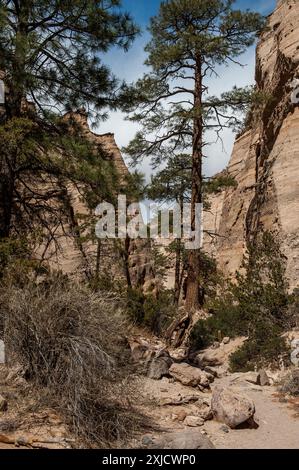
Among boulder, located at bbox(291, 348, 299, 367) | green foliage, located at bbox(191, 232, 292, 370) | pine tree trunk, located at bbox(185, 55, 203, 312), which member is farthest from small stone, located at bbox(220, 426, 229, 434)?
pine tree trunk, located at bbox(185, 55, 203, 312)

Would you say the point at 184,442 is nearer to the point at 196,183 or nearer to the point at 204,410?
the point at 204,410

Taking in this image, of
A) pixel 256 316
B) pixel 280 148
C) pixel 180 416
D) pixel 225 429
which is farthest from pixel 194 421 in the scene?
pixel 280 148

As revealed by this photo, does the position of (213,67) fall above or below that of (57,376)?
above

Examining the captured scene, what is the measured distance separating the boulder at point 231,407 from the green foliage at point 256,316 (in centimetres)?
392

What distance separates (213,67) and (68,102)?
6477 millimetres

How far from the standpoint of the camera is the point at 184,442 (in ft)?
14.5

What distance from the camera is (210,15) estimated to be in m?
13.7

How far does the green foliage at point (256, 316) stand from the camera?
10.1 metres

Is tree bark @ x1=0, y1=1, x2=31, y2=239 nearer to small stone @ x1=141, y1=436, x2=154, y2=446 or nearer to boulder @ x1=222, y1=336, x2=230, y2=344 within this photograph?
small stone @ x1=141, y1=436, x2=154, y2=446

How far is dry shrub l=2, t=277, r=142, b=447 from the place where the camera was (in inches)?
188

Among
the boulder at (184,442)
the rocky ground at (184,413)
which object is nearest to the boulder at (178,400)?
the rocky ground at (184,413)
